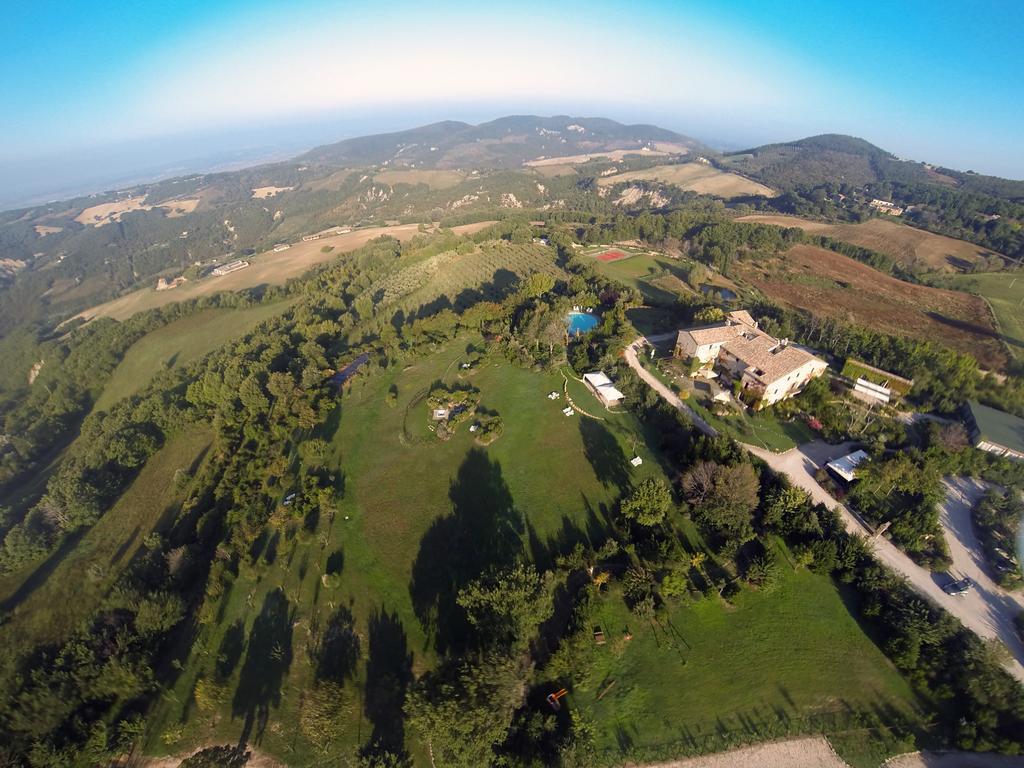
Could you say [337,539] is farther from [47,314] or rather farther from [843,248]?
[47,314]

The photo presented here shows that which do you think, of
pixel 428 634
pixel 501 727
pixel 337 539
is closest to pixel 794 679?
pixel 501 727

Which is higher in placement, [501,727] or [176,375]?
[176,375]

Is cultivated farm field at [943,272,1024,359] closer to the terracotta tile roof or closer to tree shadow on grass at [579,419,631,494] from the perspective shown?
the terracotta tile roof

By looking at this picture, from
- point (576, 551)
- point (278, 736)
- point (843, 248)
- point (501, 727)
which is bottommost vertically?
point (278, 736)

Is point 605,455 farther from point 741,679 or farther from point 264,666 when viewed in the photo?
point 264,666

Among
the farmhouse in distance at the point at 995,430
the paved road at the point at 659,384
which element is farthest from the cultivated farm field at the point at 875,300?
the paved road at the point at 659,384

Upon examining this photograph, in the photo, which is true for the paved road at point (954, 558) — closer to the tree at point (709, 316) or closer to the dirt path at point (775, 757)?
the dirt path at point (775, 757)
